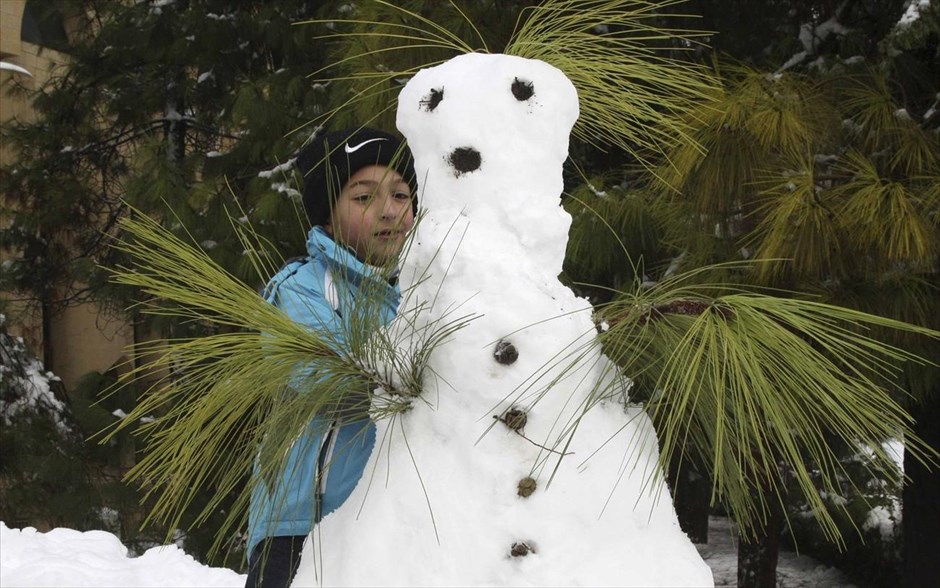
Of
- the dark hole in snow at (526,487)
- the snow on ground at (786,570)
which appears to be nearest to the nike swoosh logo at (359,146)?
the dark hole in snow at (526,487)

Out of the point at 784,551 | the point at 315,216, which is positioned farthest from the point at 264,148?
the point at 784,551

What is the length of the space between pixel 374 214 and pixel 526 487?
454 millimetres

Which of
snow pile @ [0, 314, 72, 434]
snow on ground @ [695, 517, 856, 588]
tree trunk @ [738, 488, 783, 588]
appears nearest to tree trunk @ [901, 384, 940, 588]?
tree trunk @ [738, 488, 783, 588]

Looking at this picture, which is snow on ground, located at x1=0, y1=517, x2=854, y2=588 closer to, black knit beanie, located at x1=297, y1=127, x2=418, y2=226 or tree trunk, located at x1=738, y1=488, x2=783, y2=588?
black knit beanie, located at x1=297, y1=127, x2=418, y2=226

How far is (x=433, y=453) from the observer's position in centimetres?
114

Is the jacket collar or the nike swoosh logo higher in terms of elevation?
the nike swoosh logo

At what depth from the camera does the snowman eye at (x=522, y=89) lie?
1.21 meters

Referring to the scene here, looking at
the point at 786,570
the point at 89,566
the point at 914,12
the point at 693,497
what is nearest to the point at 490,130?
the point at 914,12

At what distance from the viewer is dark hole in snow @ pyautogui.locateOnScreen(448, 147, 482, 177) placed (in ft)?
3.90

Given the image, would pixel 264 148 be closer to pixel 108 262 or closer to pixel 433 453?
pixel 108 262

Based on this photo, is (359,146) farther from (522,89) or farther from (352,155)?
(522,89)

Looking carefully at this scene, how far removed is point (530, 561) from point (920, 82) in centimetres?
271

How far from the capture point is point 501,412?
1124 mm

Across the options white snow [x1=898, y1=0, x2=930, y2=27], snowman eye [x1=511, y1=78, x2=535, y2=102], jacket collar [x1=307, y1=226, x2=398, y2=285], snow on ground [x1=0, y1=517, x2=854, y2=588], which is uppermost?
white snow [x1=898, y1=0, x2=930, y2=27]
